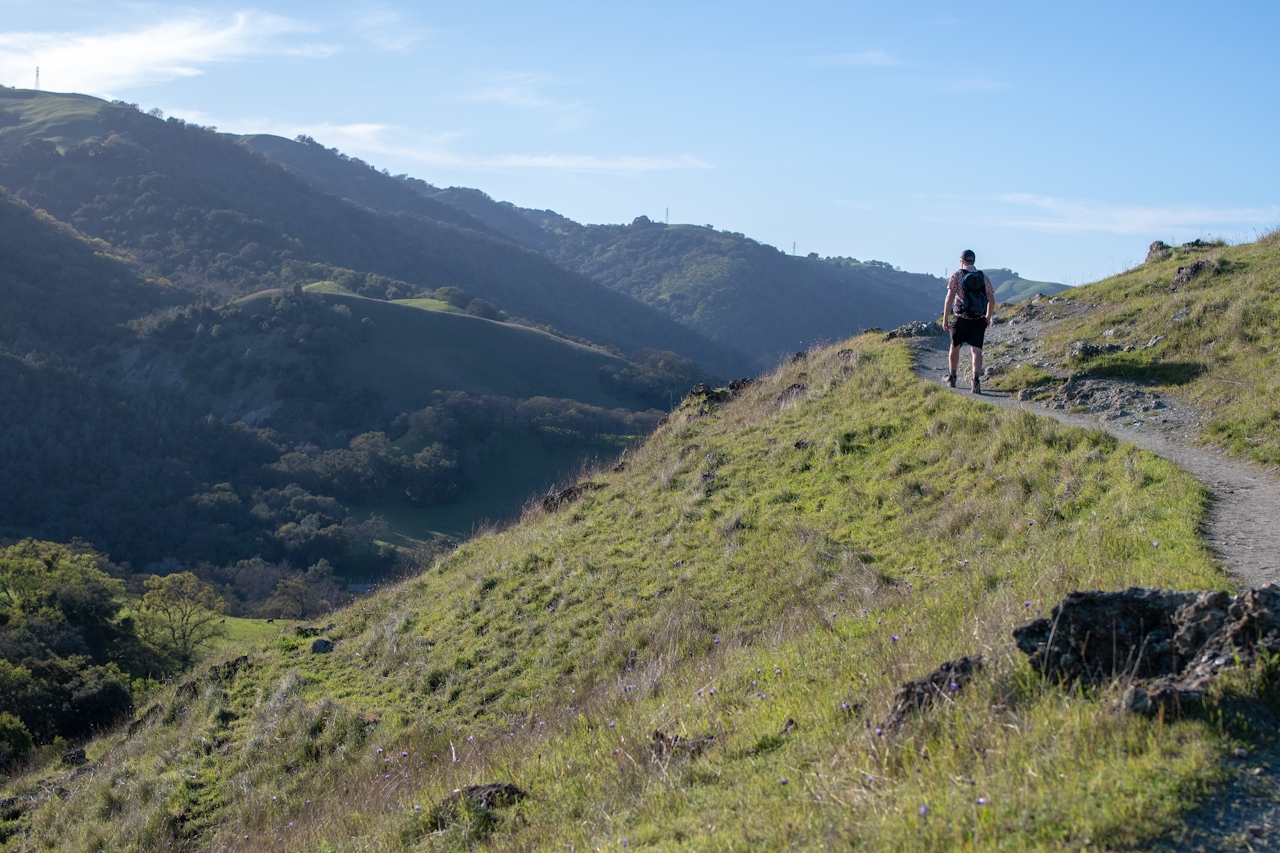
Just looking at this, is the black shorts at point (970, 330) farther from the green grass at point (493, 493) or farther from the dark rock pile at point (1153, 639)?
the green grass at point (493, 493)

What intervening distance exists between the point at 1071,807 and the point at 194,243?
157849 mm

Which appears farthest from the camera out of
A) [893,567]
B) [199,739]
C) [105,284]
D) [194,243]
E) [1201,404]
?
[194,243]

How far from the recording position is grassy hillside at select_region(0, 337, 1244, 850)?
3266 mm

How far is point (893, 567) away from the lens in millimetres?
8562

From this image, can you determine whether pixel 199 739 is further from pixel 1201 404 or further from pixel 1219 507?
pixel 1201 404

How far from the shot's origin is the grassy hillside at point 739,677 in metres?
3.27

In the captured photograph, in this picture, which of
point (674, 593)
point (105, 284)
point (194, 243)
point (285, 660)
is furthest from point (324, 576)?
point (194, 243)

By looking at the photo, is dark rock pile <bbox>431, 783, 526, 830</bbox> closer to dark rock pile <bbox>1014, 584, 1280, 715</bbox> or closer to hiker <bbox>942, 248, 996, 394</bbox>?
dark rock pile <bbox>1014, 584, 1280, 715</bbox>

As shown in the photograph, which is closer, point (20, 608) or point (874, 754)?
point (874, 754)

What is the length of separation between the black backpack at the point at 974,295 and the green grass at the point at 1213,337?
179 cm

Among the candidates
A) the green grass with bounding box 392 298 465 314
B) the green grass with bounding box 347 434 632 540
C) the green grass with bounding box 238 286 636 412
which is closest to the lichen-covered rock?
the green grass with bounding box 347 434 632 540

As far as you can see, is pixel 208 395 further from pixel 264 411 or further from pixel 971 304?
pixel 971 304

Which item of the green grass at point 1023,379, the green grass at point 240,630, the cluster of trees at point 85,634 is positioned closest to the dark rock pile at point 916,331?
the green grass at point 1023,379

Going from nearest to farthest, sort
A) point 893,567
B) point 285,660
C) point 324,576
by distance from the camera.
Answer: point 893,567 → point 285,660 → point 324,576
